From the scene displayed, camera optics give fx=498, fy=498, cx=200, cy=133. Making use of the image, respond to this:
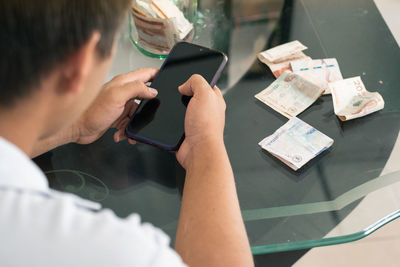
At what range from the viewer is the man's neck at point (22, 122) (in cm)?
63

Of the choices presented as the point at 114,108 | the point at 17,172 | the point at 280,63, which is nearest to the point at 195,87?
the point at 114,108

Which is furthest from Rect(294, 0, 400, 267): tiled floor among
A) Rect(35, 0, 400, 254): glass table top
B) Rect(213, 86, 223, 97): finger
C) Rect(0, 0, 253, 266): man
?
Rect(0, 0, 253, 266): man

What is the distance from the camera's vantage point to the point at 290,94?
3.95 ft

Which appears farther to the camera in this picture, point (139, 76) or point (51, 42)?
point (139, 76)

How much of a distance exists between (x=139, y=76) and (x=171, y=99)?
0.10m

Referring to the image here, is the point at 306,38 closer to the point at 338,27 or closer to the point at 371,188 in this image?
the point at 338,27

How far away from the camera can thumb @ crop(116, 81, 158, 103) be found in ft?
3.57

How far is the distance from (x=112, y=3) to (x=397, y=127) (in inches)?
31.6

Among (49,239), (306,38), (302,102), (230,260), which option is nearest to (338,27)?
(306,38)

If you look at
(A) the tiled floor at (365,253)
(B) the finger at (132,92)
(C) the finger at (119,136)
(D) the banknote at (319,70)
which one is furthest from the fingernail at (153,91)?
(A) the tiled floor at (365,253)

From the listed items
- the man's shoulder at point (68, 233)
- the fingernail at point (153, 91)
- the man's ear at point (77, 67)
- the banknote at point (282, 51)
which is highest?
the man's ear at point (77, 67)

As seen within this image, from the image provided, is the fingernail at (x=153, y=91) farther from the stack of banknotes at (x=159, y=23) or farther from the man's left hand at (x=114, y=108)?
the stack of banknotes at (x=159, y=23)

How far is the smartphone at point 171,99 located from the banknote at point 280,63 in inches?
6.0

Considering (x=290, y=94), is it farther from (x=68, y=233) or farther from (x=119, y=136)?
(x=68, y=233)
